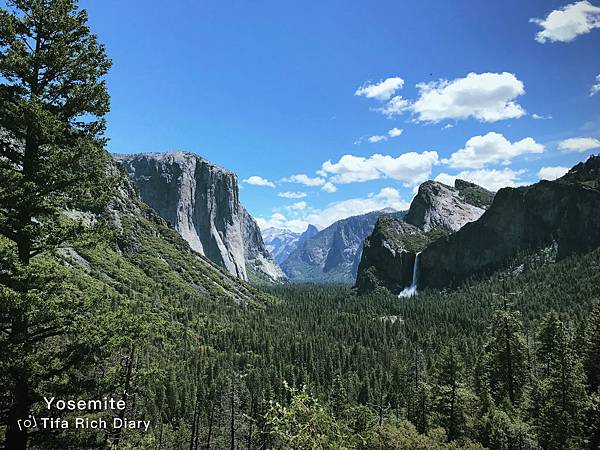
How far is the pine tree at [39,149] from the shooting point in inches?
461

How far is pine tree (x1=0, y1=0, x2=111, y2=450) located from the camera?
11711 mm

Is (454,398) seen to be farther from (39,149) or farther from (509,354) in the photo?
(39,149)

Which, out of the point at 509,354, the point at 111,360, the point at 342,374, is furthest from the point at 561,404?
the point at 342,374

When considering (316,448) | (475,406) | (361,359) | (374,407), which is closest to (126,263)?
(361,359)

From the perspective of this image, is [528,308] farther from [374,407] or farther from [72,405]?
[72,405]

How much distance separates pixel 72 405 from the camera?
12461 millimetres

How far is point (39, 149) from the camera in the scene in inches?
511

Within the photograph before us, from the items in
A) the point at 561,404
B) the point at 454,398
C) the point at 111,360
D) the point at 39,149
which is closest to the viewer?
the point at 39,149

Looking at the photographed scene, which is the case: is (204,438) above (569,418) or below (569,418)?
below

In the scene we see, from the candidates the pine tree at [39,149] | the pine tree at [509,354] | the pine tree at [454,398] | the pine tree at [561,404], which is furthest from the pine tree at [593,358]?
the pine tree at [39,149]

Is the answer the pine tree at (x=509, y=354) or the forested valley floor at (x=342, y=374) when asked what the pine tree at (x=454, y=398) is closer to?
the forested valley floor at (x=342, y=374)

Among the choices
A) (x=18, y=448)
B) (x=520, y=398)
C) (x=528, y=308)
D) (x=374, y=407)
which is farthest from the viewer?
(x=528, y=308)

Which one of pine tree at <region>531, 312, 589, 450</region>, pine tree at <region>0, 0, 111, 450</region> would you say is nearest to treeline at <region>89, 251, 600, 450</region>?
pine tree at <region>531, 312, 589, 450</region>

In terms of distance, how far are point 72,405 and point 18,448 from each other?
1592 millimetres
